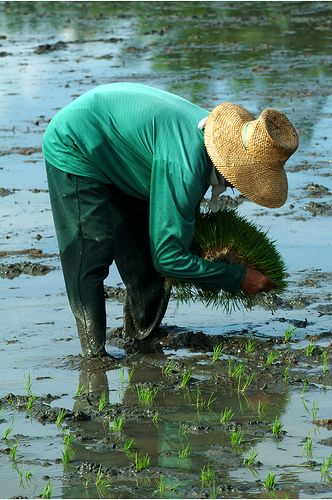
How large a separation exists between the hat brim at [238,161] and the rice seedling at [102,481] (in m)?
1.43

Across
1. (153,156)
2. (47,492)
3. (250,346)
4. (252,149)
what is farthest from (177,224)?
(47,492)

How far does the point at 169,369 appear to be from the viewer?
5871 millimetres

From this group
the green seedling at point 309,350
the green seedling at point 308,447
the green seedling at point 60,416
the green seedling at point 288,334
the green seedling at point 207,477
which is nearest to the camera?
the green seedling at point 207,477

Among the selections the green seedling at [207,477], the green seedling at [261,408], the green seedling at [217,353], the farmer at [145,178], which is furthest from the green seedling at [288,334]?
the green seedling at [207,477]

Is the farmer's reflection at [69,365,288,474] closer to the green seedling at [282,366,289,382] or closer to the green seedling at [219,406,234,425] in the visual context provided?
the green seedling at [219,406,234,425]

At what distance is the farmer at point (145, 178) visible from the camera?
5406 mm

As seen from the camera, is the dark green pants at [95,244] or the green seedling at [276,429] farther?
the dark green pants at [95,244]

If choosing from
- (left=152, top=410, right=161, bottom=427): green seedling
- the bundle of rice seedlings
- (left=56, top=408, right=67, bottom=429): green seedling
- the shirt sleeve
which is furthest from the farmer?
(left=56, top=408, right=67, bottom=429): green seedling

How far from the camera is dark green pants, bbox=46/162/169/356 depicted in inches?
228

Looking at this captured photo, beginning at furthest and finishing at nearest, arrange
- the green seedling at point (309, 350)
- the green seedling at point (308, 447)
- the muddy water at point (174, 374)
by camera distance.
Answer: the green seedling at point (309, 350)
the green seedling at point (308, 447)
the muddy water at point (174, 374)

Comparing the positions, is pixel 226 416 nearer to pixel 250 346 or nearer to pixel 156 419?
pixel 156 419

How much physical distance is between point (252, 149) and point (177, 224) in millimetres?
445

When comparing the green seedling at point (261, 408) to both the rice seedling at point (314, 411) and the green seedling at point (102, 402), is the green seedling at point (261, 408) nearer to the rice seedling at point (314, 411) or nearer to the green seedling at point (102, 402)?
the rice seedling at point (314, 411)

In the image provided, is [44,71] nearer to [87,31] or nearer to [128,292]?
[87,31]
